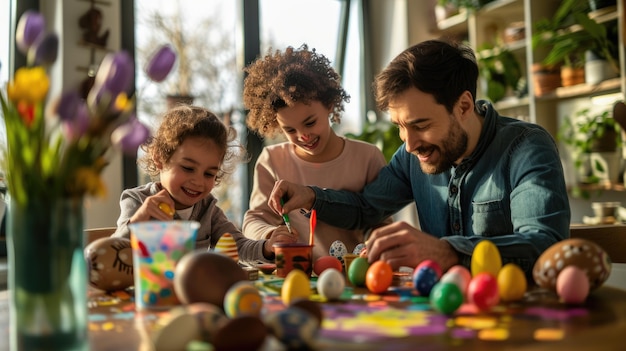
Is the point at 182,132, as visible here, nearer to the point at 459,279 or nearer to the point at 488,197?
the point at 488,197

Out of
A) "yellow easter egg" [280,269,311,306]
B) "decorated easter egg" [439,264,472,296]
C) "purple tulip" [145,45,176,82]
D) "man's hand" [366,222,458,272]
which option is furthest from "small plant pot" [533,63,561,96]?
"purple tulip" [145,45,176,82]

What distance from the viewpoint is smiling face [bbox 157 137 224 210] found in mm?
1753

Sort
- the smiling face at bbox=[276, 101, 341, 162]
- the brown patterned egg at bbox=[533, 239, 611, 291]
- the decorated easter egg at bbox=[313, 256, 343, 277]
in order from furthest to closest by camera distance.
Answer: the smiling face at bbox=[276, 101, 341, 162], the decorated easter egg at bbox=[313, 256, 343, 277], the brown patterned egg at bbox=[533, 239, 611, 291]

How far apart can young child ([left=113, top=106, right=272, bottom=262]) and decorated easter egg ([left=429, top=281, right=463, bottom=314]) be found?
85 centimetres

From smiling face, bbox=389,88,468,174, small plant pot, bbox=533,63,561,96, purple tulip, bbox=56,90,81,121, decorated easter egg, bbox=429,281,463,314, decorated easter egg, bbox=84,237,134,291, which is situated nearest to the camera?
purple tulip, bbox=56,90,81,121

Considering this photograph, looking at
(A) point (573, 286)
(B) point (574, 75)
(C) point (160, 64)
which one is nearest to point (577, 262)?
(A) point (573, 286)

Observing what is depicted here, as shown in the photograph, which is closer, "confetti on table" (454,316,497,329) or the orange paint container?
"confetti on table" (454,316,497,329)

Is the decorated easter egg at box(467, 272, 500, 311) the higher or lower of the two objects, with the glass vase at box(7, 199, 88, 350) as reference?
lower

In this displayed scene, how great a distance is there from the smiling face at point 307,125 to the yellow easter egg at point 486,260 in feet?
3.29

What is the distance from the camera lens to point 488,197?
1.61m

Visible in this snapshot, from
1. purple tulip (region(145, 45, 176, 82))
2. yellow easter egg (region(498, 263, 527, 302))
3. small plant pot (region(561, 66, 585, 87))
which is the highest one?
small plant pot (region(561, 66, 585, 87))

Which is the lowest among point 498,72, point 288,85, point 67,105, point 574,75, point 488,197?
point 488,197

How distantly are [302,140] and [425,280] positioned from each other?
107 centimetres

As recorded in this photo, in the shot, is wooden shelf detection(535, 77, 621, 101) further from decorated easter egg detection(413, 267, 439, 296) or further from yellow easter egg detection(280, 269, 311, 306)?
yellow easter egg detection(280, 269, 311, 306)
